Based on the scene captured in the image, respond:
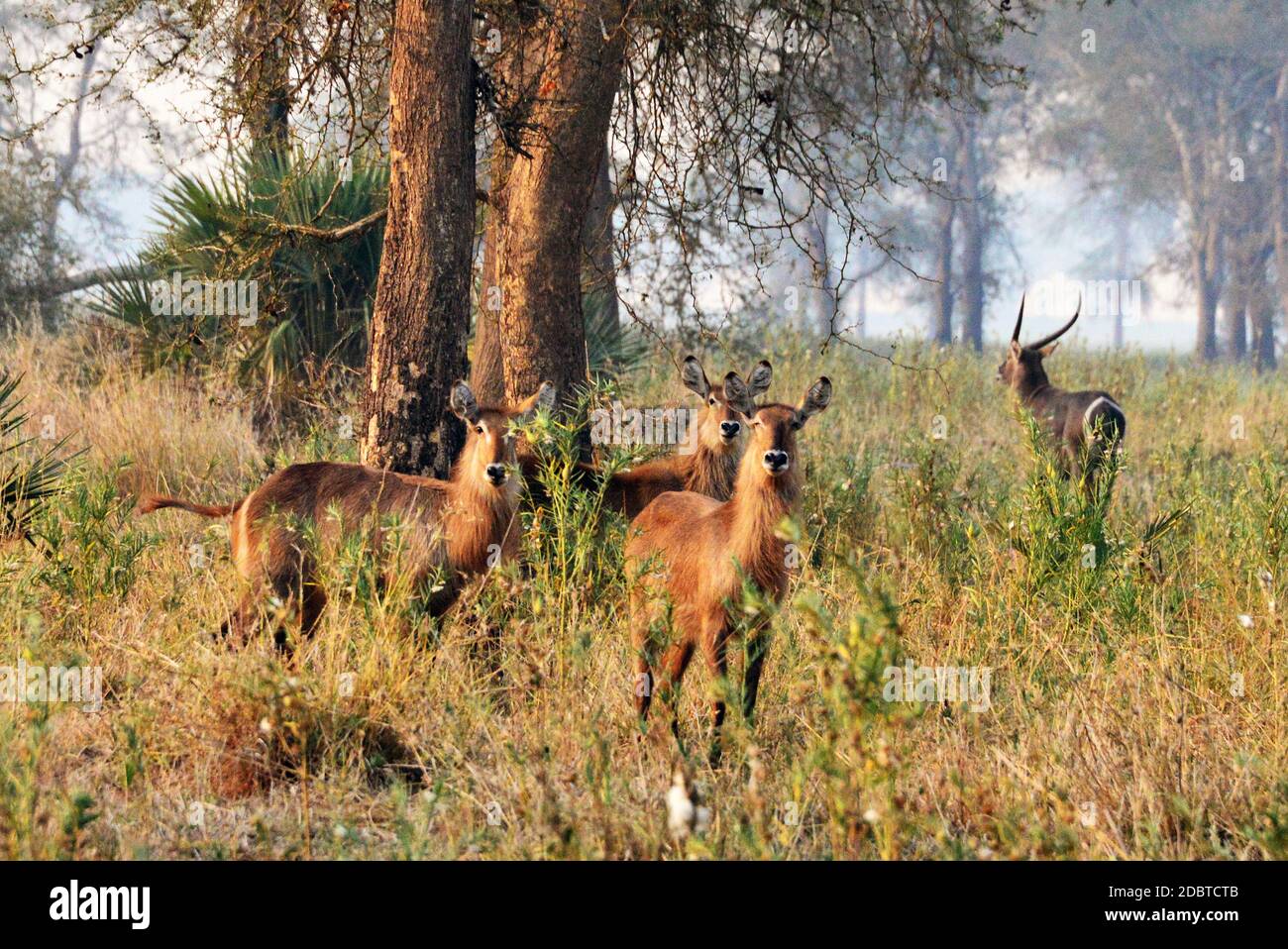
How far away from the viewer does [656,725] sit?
15.2 feet

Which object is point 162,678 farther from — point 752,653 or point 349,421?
point 349,421

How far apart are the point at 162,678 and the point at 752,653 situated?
230 centimetres

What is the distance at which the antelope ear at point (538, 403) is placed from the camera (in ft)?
18.0

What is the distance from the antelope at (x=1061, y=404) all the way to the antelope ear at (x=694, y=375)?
358 centimetres

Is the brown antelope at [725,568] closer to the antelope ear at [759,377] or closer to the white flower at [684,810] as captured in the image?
the antelope ear at [759,377]

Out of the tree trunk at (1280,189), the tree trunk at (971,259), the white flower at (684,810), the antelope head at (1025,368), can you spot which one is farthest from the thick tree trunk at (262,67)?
the tree trunk at (971,259)

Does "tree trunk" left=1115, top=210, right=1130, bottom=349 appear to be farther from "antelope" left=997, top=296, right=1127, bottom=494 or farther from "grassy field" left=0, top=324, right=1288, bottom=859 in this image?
"grassy field" left=0, top=324, right=1288, bottom=859

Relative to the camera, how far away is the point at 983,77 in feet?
24.5

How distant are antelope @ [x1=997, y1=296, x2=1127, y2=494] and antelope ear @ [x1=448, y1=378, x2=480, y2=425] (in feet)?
16.5

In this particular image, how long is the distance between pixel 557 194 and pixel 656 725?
12.9ft

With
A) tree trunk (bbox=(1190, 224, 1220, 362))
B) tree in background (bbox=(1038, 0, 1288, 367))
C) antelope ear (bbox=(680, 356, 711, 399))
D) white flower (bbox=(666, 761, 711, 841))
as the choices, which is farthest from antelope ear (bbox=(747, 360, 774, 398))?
tree trunk (bbox=(1190, 224, 1220, 362))

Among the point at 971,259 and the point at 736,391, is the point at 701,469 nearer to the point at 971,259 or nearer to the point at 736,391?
the point at 736,391

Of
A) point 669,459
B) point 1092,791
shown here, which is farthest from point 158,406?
point 1092,791

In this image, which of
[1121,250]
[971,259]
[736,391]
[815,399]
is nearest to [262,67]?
[736,391]
